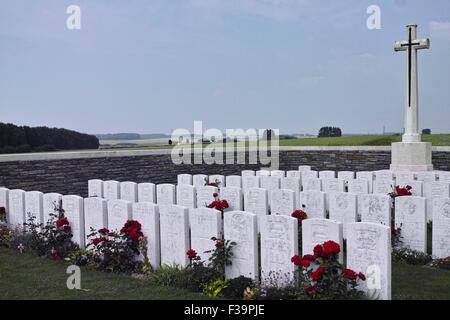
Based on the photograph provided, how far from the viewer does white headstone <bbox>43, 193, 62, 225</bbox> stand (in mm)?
8656

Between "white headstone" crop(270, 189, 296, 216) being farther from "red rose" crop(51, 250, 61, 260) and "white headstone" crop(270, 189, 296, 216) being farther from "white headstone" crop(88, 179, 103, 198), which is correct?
"white headstone" crop(88, 179, 103, 198)

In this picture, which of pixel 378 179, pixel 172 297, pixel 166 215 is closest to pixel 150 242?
pixel 166 215

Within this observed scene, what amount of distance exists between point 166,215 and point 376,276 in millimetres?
3342

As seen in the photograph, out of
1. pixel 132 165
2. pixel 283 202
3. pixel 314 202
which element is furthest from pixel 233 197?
pixel 132 165

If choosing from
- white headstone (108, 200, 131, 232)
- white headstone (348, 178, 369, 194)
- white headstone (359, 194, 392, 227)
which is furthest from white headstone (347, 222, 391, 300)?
white headstone (348, 178, 369, 194)

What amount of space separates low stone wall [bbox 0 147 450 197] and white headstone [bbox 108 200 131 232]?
6.44 m

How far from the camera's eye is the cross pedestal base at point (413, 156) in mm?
14547

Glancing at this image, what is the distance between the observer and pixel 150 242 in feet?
23.7

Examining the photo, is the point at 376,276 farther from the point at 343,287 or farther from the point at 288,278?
the point at 288,278

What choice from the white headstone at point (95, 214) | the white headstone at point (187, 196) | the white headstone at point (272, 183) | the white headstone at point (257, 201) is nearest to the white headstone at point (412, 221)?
the white headstone at point (257, 201)

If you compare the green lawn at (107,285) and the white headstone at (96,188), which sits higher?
the white headstone at (96,188)

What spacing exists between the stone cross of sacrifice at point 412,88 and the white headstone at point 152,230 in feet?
35.3

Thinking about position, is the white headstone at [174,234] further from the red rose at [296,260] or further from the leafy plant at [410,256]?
the leafy plant at [410,256]
